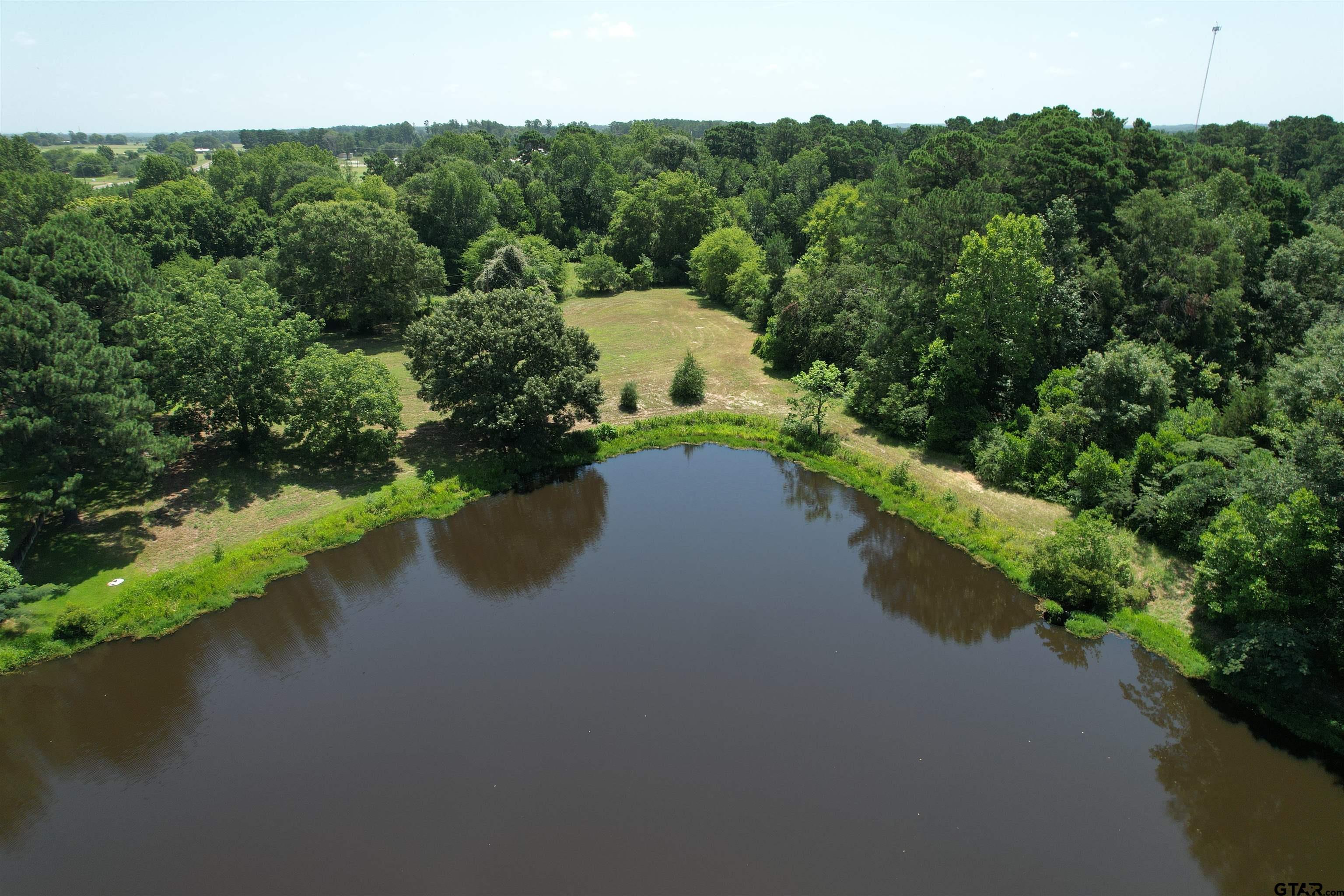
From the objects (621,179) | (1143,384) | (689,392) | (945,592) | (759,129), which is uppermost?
(759,129)

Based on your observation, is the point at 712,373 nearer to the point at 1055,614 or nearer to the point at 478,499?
the point at 478,499

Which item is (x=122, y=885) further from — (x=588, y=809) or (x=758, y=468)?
(x=758, y=468)

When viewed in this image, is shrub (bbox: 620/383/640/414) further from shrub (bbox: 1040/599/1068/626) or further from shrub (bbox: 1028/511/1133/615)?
shrub (bbox: 1040/599/1068/626)

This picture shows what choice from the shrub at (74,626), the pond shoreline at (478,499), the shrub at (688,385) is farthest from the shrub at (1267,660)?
the shrub at (74,626)

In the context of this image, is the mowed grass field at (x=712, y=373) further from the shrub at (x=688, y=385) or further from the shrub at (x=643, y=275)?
the shrub at (x=643, y=275)

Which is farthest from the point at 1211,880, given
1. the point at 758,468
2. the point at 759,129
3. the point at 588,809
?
the point at 759,129

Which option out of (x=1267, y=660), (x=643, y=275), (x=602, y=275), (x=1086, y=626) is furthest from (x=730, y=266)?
(x=1267, y=660)
